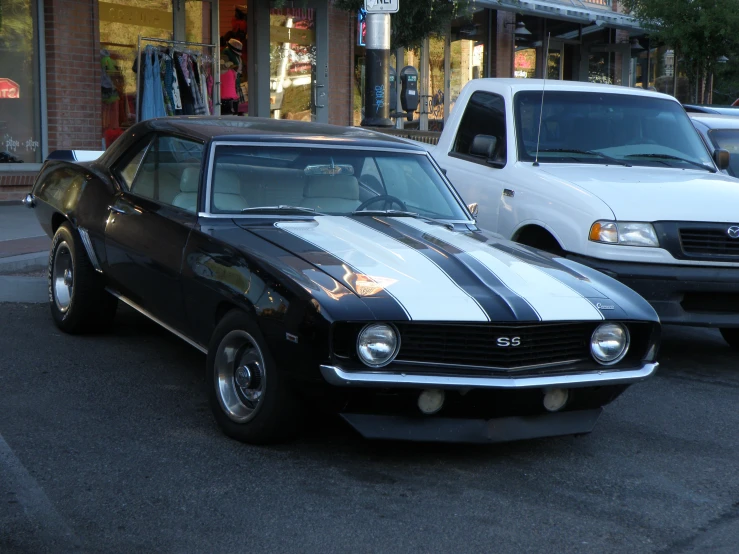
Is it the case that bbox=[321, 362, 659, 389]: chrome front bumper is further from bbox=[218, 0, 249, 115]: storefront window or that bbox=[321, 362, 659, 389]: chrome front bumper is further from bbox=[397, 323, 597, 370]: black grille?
bbox=[218, 0, 249, 115]: storefront window

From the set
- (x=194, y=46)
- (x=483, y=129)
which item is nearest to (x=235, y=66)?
(x=194, y=46)

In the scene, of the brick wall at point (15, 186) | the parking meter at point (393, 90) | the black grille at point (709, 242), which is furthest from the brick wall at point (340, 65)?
the black grille at point (709, 242)

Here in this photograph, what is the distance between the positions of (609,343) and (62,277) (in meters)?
3.83

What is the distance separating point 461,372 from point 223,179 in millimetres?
1869

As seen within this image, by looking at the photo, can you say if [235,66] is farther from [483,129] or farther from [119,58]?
[483,129]

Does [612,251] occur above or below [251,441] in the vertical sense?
above

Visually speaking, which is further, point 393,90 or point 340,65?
point 393,90

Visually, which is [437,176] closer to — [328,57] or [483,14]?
[328,57]

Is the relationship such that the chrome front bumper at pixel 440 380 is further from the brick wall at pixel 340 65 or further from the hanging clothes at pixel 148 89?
the brick wall at pixel 340 65

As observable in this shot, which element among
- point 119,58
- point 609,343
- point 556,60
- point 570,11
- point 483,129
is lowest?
point 609,343

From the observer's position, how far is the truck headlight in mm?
6348

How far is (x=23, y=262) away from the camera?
906 cm

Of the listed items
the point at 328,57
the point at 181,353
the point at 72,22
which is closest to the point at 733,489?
the point at 181,353

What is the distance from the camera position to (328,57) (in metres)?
17.8
